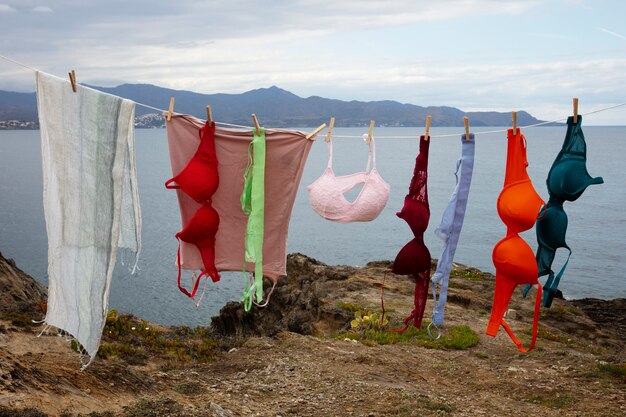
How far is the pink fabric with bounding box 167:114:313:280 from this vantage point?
283 inches

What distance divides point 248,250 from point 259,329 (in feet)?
38.9

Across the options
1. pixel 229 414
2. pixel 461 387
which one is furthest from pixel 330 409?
pixel 461 387

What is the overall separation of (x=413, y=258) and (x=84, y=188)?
11.5ft

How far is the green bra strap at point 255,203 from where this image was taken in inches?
279

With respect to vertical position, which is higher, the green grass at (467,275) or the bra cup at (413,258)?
the bra cup at (413,258)

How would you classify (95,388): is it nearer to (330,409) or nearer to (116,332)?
(330,409)

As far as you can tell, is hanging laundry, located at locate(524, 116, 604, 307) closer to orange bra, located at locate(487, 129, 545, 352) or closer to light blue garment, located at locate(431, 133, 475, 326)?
orange bra, located at locate(487, 129, 545, 352)

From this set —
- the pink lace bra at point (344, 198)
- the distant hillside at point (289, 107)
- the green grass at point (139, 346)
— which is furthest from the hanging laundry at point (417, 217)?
the distant hillside at point (289, 107)

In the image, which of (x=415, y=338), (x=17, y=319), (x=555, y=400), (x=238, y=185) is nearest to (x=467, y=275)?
(x=415, y=338)

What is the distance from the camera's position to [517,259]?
22.7 ft

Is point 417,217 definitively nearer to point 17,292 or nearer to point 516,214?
point 516,214

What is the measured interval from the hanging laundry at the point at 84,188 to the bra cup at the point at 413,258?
9.55ft

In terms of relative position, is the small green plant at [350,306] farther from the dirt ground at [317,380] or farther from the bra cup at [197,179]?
the bra cup at [197,179]

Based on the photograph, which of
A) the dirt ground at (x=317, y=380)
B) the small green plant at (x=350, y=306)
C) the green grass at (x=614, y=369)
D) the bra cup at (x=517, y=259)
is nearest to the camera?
the bra cup at (x=517, y=259)
